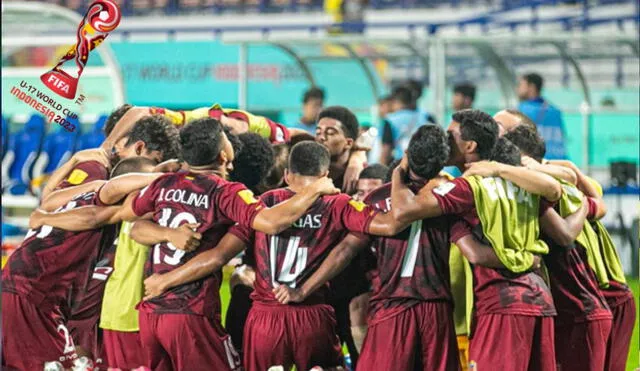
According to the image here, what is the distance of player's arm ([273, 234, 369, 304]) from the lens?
6523 mm

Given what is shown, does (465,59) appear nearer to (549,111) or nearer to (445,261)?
(549,111)

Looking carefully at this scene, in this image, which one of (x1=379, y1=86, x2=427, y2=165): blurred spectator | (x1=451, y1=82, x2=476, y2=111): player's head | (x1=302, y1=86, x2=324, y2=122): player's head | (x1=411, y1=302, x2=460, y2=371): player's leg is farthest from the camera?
(x1=451, y1=82, x2=476, y2=111): player's head

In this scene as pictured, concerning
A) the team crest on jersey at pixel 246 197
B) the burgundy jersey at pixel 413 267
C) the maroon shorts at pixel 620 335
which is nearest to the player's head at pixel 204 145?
the team crest on jersey at pixel 246 197

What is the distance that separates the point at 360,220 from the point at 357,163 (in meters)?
2.05

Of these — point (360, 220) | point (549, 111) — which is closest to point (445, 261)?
point (360, 220)

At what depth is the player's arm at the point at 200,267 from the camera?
258 inches

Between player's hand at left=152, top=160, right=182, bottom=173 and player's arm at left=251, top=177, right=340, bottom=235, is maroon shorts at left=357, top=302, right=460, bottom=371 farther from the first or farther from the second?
player's hand at left=152, top=160, right=182, bottom=173

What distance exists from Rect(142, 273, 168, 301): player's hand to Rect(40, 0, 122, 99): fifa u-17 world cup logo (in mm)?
1111

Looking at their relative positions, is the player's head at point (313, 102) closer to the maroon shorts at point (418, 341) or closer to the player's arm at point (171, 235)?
the player's arm at point (171, 235)

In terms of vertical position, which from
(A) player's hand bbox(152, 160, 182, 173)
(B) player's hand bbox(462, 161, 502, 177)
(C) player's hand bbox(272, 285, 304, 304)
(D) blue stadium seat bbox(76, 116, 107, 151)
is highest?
(B) player's hand bbox(462, 161, 502, 177)

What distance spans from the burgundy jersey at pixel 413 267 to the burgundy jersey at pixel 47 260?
1.79 metres

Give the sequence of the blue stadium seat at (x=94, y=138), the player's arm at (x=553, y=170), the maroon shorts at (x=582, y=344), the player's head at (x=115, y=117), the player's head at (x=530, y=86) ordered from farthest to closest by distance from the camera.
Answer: the blue stadium seat at (x=94, y=138)
the player's head at (x=530, y=86)
the player's head at (x=115, y=117)
the player's arm at (x=553, y=170)
the maroon shorts at (x=582, y=344)

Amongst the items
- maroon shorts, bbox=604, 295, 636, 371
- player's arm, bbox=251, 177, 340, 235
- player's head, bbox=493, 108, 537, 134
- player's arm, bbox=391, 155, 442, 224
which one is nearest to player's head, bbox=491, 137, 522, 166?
player's arm, bbox=391, 155, 442, 224

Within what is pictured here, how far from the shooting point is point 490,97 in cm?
1869
